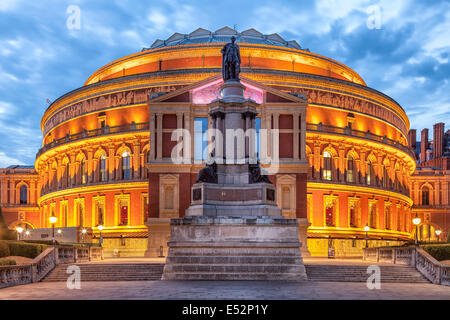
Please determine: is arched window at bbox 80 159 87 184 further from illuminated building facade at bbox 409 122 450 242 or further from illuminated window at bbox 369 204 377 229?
illuminated building facade at bbox 409 122 450 242

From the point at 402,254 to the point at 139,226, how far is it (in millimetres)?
33788

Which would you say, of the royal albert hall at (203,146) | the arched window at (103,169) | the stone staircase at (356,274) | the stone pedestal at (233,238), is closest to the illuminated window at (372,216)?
the royal albert hall at (203,146)

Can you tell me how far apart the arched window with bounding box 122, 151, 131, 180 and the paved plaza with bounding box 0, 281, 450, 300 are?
41.4 m

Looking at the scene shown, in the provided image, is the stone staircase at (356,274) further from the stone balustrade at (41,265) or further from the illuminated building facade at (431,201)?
the illuminated building facade at (431,201)

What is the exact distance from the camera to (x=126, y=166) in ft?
227

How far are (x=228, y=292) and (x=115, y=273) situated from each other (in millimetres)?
11778

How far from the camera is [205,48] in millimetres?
71938

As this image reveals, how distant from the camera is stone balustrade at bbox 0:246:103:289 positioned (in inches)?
1104

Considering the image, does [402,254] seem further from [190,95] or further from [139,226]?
[139,226]

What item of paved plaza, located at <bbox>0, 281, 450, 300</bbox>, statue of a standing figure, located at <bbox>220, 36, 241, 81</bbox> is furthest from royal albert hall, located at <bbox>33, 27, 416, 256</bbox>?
paved plaza, located at <bbox>0, 281, 450, 300</bbox>

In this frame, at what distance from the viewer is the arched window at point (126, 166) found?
68.9 meters

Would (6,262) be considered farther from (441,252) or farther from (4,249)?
(441,252)

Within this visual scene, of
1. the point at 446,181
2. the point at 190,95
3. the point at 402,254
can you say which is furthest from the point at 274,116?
the point at 446,181

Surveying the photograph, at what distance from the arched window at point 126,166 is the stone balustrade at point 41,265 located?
24.6 m
